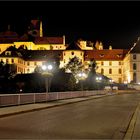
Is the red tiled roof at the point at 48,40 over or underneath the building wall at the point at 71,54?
over

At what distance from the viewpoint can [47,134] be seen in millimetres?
12344

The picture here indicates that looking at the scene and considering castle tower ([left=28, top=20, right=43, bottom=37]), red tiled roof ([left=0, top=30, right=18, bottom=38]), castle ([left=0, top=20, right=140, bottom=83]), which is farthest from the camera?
castle tower ([left=28, top=20, right=43, bottom=37])

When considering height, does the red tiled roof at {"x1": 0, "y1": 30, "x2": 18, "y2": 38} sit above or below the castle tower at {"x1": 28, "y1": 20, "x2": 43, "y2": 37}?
below

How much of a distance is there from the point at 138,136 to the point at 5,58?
12470 centimetres

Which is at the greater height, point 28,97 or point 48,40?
point 48,40

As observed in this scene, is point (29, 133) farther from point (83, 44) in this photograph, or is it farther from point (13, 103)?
point (83, 44)

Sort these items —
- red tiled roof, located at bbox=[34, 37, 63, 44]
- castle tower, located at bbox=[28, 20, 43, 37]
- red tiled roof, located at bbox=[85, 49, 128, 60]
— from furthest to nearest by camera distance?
1. castle tower, located at bbox=[28, 20, 43, 37]
2. red tiled roof, located at bbox=[34, 37, 63, 44]
3. red tiled roof, located at bbox=[85, 49, 128, 60]

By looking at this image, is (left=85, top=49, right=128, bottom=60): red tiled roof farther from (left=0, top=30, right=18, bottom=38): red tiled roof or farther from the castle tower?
(left=0, top=30, right=18, bottom=38): red tiled roof

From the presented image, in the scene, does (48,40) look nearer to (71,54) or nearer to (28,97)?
(71,54)

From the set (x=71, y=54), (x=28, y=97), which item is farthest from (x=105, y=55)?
(x=28, y=97)

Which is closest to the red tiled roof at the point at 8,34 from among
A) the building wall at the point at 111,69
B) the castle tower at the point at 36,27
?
the castle tower at the point at 36,27

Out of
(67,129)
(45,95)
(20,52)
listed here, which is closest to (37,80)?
(45,95)

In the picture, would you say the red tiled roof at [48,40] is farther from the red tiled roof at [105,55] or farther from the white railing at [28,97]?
the white railing at [28,97]

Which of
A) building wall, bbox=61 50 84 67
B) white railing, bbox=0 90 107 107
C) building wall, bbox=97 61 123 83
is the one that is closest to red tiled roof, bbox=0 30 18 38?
building wall, bbox=61 50 84 67
